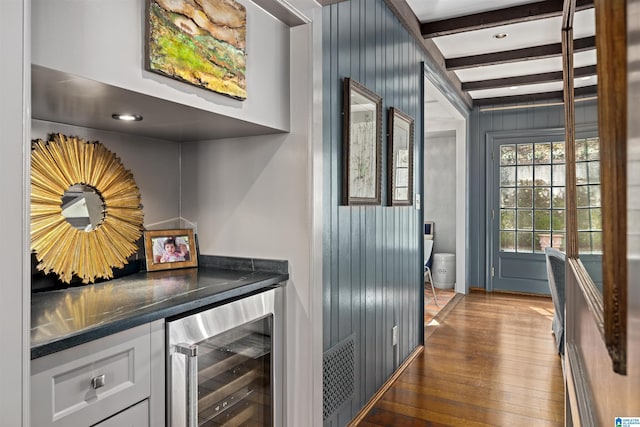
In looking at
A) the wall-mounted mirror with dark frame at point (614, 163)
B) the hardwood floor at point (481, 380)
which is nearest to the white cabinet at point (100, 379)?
the wall-mounted mirror with dark frame at point (614, 163)

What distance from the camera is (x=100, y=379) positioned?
1182 millimetres

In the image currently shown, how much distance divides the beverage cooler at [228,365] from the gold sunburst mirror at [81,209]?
1.84ft

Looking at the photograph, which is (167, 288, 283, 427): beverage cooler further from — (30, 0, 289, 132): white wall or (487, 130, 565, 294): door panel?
(487, 130, 565, 294): door panel

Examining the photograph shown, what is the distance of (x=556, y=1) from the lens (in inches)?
121

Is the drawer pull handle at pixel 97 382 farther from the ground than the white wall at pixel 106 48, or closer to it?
closer to it

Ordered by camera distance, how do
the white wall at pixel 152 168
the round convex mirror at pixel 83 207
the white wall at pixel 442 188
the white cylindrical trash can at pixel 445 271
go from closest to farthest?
the round convex mirror at pixel 83 207 < the white wall at pixel 152 168 < the white cylindrical trash can at pixel 445 271 < the white wall at pixel 442 188

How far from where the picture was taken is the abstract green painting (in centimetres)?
131

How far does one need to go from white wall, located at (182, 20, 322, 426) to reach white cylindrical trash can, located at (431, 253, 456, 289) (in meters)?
4.90

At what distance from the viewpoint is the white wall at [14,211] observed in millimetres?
875

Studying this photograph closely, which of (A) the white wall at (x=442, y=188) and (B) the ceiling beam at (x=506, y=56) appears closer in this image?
(B) the ceiling beam at (x=506, y=56)

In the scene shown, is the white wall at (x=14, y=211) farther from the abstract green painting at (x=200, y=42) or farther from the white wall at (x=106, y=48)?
the abstract green painting at (x=200, y=42)

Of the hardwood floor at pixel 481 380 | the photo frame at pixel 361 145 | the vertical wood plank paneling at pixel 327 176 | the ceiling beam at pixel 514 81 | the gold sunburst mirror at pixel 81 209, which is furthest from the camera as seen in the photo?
the ceiling beam at pixel 514 81

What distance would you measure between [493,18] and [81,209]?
10.0ft

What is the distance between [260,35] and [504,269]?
17.9 feet
